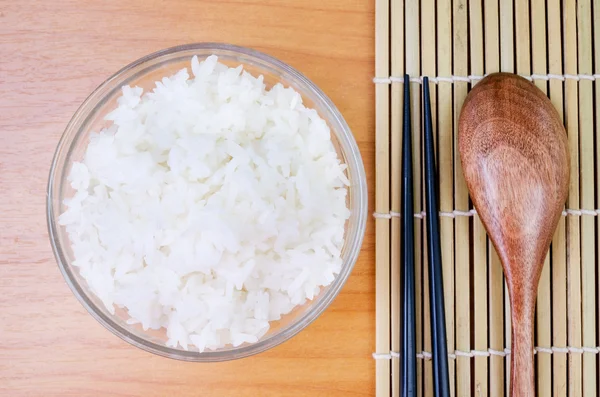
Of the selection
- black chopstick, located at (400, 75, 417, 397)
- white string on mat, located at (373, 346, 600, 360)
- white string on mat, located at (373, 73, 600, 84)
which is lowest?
white string on mat, located at (373, 346, 600, 360)

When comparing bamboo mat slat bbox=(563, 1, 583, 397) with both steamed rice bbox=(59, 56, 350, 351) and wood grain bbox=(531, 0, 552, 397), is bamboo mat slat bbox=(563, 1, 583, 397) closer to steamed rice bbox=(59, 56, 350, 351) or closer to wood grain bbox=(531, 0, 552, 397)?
wood grain bbox=(531, 0, 552, 397)

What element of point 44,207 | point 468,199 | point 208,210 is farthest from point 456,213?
point 44,207

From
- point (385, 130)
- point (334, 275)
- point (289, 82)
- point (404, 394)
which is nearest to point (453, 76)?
point (385, 130)

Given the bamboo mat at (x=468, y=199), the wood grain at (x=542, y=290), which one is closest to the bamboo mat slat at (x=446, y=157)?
the bamboo mat at (x=468, y=199)

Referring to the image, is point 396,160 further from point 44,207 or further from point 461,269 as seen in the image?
point 44,207

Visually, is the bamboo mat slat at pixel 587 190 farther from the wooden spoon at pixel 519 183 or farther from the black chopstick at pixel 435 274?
the black chopstick at pixel 435 274

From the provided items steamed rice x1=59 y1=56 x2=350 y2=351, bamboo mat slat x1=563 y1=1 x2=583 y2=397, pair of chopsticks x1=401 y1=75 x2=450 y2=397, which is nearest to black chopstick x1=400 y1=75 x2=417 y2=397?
pair of chopsticks x1=401 y1=75 x2=450 y2=397
